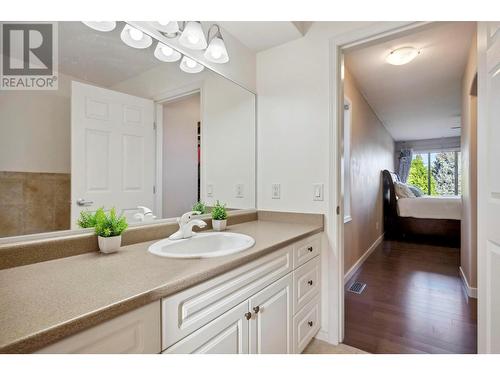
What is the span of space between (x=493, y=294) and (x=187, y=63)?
1960 millimetres

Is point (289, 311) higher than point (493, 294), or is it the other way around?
point (493, 294)

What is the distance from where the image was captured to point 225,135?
6.35ft

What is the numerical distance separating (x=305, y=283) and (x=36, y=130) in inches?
59.2

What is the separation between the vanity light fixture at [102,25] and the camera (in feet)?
3.70

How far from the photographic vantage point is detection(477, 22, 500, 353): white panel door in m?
1.01

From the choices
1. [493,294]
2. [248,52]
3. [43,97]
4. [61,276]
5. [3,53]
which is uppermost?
[248,52]

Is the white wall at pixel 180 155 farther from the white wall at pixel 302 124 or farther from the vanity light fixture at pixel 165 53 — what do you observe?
the white wall at pixel 302 124

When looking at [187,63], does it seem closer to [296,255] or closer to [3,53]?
[3,53]

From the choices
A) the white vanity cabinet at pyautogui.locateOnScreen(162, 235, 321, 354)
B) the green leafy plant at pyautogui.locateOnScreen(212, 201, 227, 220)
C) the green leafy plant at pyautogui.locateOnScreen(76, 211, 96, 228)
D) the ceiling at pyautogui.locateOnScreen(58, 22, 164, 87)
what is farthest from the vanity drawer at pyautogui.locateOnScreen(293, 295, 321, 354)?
the ceiling at pyautogui.locateOnScreen(58, 22, 164, 87)

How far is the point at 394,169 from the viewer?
7164 mm

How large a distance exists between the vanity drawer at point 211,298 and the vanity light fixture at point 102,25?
123cm

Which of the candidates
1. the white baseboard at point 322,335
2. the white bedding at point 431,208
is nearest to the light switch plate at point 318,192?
the white baseboard at point 322,335

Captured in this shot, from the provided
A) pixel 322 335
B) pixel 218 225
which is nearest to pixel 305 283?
pixel 322 335
